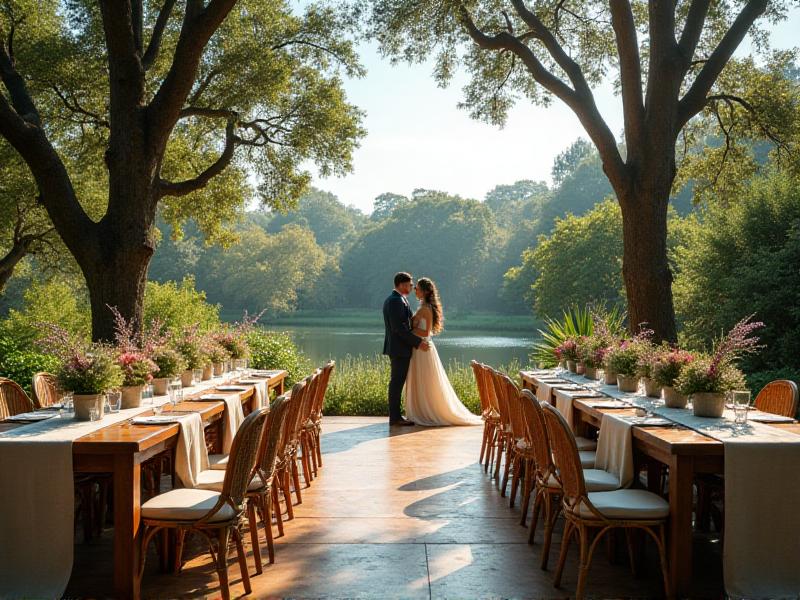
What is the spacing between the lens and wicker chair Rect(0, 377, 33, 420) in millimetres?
5465

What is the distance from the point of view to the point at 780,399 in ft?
17.9

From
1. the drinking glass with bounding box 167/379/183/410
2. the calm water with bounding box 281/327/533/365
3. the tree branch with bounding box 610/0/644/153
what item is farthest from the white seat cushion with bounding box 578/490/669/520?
the calm water with bounding box 281/327/533/365

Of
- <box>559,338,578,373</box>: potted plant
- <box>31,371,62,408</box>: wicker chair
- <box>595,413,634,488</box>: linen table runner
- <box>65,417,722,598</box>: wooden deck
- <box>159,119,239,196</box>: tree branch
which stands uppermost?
<box>159,119,239,196</box>: tree branch

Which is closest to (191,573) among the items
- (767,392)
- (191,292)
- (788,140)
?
(767,392)

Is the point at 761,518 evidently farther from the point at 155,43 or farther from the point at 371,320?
the point at 371,320

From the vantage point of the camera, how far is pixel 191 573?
14.2 ft

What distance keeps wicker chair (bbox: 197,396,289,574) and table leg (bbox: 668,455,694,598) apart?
A: 206 cm

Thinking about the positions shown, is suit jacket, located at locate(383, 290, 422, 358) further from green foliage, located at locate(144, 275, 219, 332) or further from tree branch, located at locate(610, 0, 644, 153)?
green foliage, located at locate(144, 275, 219, 332)

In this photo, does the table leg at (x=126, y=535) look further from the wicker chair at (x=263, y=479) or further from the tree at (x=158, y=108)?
the tree at (x=158, y=108)

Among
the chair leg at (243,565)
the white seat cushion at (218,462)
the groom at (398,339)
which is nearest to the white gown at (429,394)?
the groom at (398,339)

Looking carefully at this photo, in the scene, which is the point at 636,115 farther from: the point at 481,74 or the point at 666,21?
the point at 481,74

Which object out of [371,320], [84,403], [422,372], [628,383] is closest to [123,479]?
[84,403]

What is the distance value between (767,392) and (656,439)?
80.9 inches

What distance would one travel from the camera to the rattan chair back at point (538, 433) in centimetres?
445
